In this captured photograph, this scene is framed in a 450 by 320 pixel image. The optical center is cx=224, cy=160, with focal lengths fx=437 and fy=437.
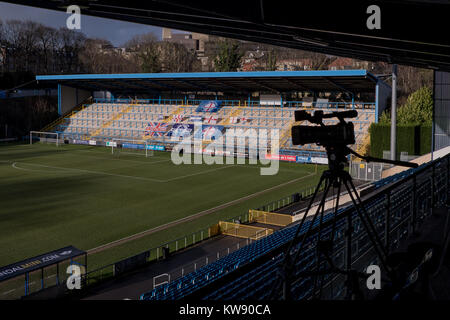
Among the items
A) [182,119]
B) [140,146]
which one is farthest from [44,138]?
[182,119]

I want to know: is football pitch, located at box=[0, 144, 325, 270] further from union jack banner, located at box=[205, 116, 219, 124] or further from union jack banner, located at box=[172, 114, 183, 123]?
union jack banner, located at box=[172, 114, 183, 123]

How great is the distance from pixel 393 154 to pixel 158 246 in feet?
74.3

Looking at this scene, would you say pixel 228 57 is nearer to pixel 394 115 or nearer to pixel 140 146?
pixel 140 146

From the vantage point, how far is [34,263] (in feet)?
45.3

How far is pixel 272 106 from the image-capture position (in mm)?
54688

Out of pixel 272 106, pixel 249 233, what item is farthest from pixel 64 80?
pixel 249 233

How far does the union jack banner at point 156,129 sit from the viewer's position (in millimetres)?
56344

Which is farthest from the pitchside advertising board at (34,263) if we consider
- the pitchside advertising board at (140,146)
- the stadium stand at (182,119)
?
the pitchside advertising board at (140,146)

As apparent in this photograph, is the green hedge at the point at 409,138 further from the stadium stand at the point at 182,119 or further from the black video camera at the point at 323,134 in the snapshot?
the black video camera at the point at 323,134

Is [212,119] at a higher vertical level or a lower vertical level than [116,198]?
A: higher

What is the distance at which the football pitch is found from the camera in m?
19.6

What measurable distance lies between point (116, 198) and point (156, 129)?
3021 centimetres

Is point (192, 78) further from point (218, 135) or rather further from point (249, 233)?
point (249, 233)

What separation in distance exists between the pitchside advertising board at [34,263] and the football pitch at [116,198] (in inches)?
90.4
